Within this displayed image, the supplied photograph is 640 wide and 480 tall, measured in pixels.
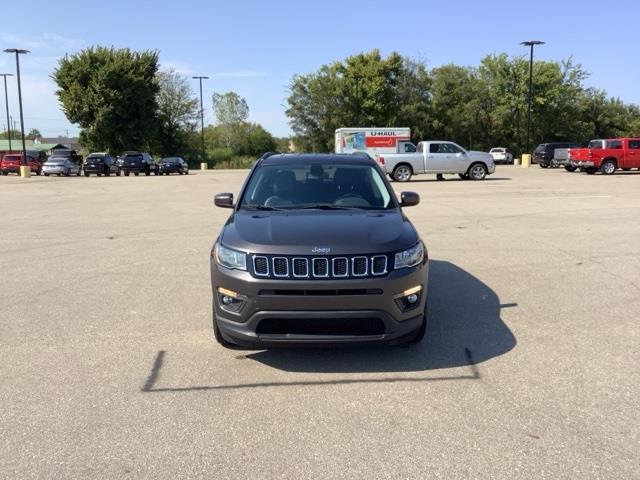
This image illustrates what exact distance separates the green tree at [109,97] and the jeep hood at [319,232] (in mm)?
53553

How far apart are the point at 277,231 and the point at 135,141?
56.3m

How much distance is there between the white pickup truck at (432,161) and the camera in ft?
90.1

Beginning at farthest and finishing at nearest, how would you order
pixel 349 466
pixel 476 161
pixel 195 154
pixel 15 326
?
pixel 195 154 → pixel 476 161 → pixel 15 326 → pixel 349 466

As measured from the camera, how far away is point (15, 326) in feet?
18.4

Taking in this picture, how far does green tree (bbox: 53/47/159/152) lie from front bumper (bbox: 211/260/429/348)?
2138 inches

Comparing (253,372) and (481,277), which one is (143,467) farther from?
(481,277)

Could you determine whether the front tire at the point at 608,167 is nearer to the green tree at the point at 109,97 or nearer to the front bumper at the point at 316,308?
the front bumper at the point at 316,308

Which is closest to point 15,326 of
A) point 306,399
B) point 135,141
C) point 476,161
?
point 306,399

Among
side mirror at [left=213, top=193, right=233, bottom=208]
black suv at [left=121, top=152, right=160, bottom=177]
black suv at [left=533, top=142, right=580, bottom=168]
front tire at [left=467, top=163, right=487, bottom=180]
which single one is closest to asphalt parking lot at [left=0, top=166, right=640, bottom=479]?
side mirror at [left=213, top=193, right=233, bottom=208]

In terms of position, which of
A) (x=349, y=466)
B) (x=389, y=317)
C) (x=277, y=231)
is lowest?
(x=349, y=466)

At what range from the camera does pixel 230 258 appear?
4480 millimetres

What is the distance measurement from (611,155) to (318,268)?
30605 millimetres

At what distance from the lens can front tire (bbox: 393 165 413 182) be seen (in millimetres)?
27564

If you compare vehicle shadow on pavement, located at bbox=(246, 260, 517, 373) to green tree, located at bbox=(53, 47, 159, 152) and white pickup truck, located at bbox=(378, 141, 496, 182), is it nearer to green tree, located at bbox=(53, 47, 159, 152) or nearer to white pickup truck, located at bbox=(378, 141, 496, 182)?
white pickup truck, located at bbox=(378, 141, 496, 182)
